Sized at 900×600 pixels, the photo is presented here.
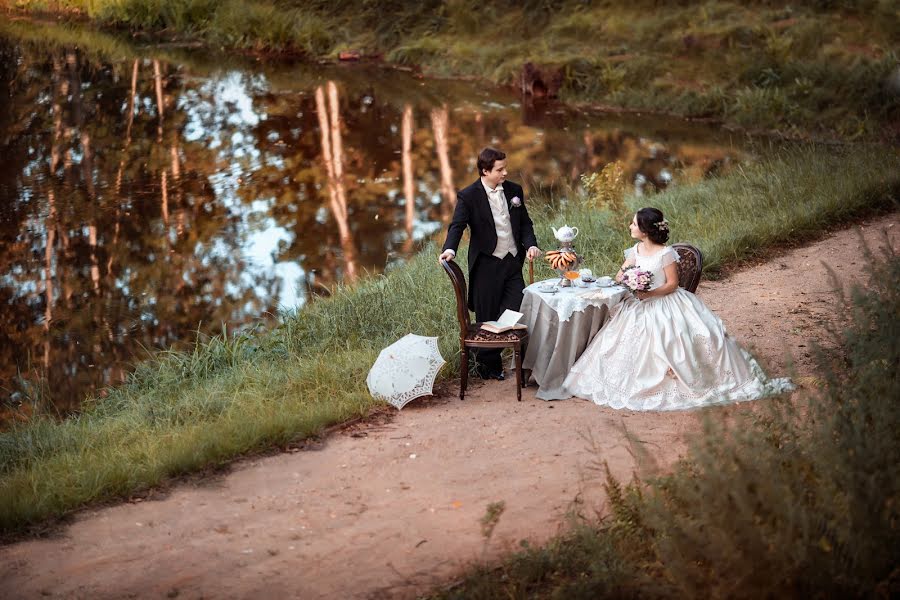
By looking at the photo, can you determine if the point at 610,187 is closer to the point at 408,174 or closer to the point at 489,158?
the point at 489,158

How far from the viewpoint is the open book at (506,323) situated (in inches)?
303

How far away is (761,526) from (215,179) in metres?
15.1

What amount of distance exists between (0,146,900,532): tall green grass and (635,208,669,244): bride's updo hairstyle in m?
2.01

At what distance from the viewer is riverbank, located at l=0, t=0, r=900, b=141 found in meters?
19.2

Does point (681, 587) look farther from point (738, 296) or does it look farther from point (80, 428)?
point (738, 296)

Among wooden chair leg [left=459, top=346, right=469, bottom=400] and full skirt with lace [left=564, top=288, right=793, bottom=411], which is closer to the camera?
full skirt with lace [left=564, top=288, right=793, bottom=411]

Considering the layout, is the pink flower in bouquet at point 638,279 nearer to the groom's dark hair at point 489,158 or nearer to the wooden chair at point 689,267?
the wooden chair at point 689,267

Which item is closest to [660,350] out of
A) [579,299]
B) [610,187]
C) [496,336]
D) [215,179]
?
[579,299]

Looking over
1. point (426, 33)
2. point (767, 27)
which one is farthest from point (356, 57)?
point (767, 27)

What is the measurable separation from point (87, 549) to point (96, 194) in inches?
485

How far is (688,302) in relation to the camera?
24.9 feet

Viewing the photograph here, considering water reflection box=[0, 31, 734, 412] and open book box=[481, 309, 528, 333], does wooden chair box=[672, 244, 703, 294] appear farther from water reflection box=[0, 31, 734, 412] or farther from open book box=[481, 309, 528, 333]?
water reflection box=[0, 31, 734, 412]

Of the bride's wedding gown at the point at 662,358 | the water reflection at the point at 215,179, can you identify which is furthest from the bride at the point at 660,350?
the water reflection at the point at 215,179

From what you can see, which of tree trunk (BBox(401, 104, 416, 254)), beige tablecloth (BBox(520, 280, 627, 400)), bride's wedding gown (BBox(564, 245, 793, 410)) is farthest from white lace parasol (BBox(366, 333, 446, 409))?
tree trunk (BBox(401, 104, 416, 254))
